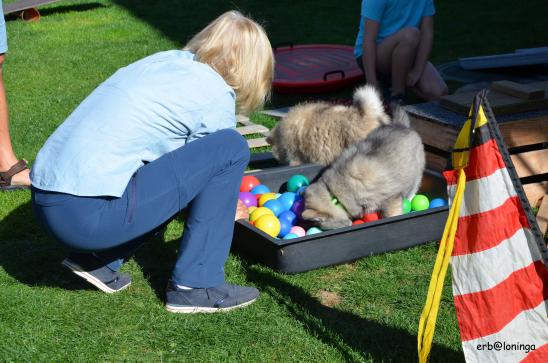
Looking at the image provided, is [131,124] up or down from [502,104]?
up

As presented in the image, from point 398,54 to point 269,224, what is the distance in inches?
102

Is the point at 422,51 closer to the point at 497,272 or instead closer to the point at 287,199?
the point at 287,199

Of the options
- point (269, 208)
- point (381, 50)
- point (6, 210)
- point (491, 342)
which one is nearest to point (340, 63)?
point (381, 50)

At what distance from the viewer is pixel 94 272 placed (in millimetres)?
3529

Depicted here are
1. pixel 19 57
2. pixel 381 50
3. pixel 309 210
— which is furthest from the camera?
pixel 19 57

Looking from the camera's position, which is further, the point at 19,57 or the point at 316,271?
the point at 19,57

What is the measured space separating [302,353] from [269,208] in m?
A: 1.58

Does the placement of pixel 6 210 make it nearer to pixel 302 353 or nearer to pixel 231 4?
pixel 302 353

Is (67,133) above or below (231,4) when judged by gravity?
above

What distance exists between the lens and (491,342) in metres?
2.50

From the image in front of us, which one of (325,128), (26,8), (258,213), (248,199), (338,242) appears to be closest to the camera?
(338,242)

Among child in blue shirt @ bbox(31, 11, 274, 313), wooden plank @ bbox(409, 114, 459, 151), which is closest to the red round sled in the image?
wooden plank @ bbox(409, 114, 459, 151)

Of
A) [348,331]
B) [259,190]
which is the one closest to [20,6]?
[259,190]

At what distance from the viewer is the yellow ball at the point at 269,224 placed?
419 cm
